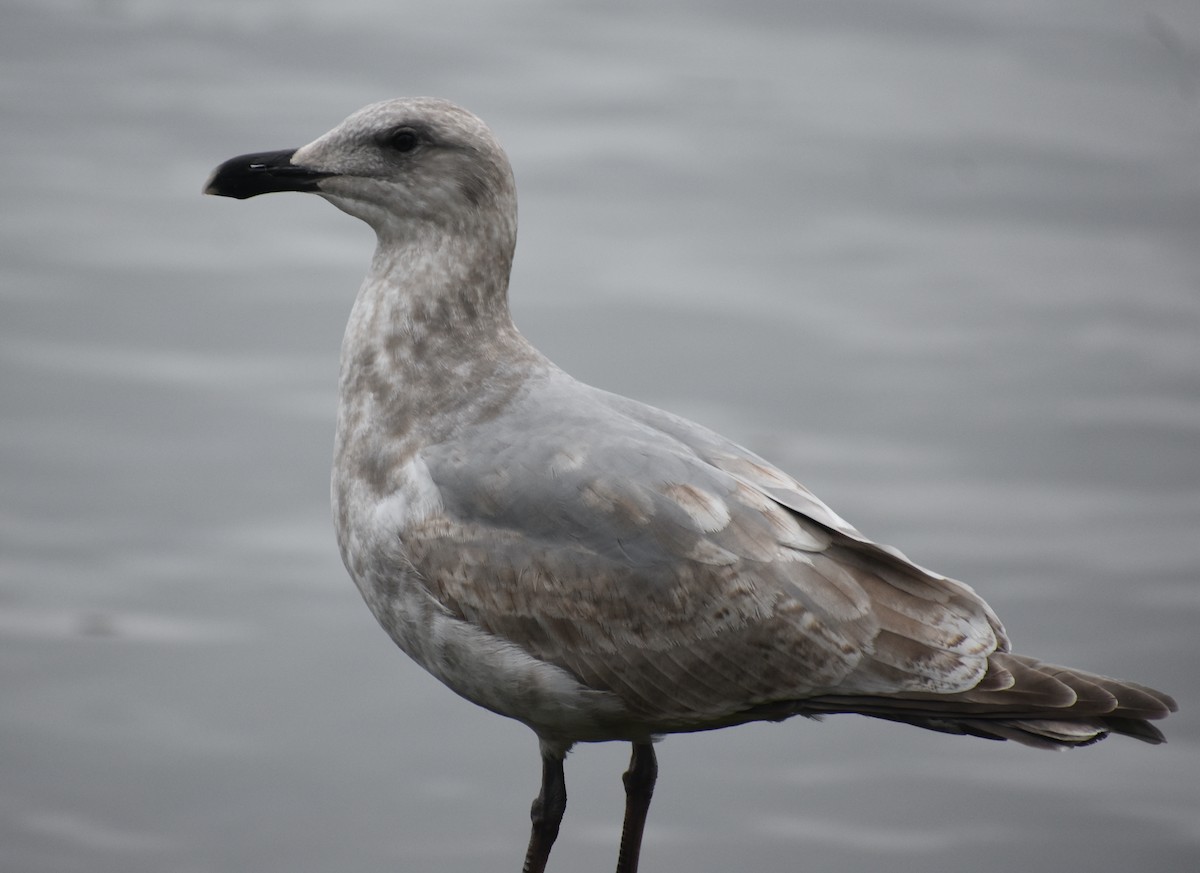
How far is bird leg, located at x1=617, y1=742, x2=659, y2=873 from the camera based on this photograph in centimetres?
415

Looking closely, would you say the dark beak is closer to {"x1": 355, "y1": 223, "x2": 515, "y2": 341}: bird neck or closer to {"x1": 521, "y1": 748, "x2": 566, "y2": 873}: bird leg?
{"x1": 355, "y1": 223, "x2": 515, "y2": 341}: bird neck

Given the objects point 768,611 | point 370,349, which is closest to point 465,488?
point 370,349

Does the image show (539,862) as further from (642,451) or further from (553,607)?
(642,451)

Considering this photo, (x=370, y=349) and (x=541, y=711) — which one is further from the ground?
(x=370, y=349)

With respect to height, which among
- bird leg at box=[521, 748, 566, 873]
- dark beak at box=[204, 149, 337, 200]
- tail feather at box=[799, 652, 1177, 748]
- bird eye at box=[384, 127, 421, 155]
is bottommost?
bird leg at box=[521, 748, 566, 873]

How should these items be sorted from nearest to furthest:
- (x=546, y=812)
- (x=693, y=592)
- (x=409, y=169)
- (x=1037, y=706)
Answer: (x=1037, y=706) → (x=693, y=592) → (x=409, y=169) → (x=546, y=812)

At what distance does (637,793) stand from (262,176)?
5.53ft

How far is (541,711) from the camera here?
3807 millimetres

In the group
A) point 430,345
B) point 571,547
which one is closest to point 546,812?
point 571,547

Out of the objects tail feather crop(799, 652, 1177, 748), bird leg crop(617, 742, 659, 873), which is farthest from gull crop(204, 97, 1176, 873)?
bird leg crop(617, 742, 659, 873)

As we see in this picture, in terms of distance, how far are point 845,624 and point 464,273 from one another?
1.16 metres

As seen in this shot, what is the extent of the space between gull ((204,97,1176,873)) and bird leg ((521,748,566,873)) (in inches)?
2.7

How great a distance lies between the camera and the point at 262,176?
13.2 feet

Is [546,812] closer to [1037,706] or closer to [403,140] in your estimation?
[1037,706]
